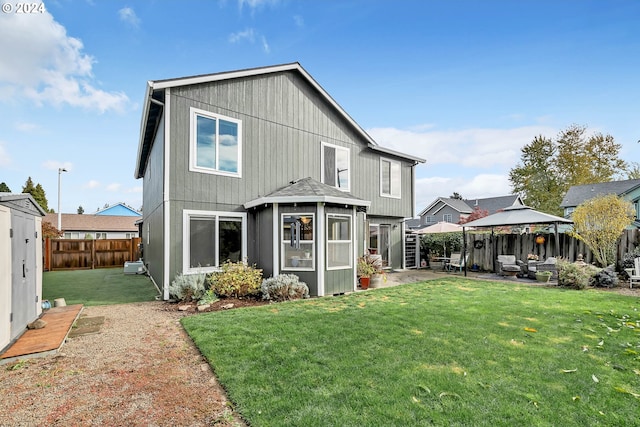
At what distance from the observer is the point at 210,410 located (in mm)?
2889

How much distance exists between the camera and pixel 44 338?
15.6ft

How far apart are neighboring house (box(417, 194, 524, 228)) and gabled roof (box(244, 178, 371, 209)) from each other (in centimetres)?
3385

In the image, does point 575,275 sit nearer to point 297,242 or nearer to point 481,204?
point 297,242

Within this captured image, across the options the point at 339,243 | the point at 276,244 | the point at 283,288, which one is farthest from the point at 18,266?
the point at 339,243

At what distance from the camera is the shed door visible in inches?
179

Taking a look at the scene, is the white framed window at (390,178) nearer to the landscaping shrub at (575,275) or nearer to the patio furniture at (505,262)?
the patio furniture at (505,262)

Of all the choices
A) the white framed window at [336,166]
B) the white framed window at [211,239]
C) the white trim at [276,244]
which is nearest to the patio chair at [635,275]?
the white framed window at [336,166]

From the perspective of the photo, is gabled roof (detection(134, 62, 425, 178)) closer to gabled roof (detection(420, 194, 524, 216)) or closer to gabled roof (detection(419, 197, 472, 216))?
gabled roof (detection(419, 197, 472, 216))

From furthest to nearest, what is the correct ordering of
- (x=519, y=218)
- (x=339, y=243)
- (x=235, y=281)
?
(x=519, y=218), (x=339, y=243), (x=235, y=281)

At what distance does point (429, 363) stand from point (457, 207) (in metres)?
42.4

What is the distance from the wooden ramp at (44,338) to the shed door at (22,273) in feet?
0.67

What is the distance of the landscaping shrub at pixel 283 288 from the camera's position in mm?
7883

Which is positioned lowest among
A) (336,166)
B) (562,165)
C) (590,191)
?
(336,166)

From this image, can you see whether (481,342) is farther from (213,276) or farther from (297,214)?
(213,276)
